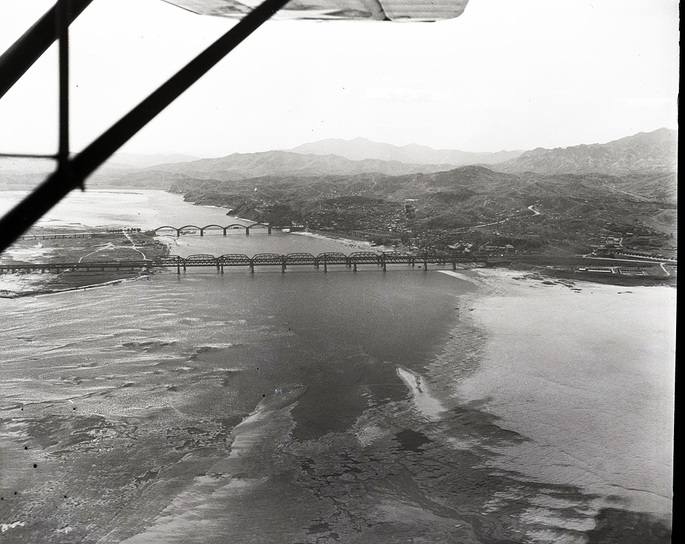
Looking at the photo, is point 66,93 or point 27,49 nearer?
point 27,49

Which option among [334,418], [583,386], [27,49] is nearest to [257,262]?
[334,418]

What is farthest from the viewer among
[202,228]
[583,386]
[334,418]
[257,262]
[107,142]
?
[202,228]

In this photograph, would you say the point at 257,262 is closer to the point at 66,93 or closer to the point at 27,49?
the point at 66,93

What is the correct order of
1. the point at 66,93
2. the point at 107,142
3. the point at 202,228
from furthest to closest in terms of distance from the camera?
the point at 202,228 → the point at 66,93 → the point at 107,142

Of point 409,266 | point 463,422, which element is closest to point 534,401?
point 463,422

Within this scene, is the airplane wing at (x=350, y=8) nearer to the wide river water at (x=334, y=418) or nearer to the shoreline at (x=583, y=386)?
the wide river water at (x=334, y=418)

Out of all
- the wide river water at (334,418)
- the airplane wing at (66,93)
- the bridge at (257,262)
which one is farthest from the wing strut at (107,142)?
the bridge at (257,262)

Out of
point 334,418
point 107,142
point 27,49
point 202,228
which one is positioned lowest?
point 334,418
